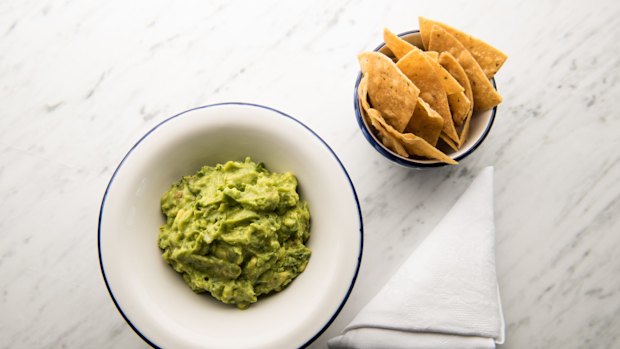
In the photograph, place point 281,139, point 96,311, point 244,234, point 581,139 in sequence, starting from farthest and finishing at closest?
point 581,139 → point 96,311 → point 281,139 → point 244,234

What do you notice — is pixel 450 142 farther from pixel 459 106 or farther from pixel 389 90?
pixel 389 90

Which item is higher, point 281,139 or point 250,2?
point 250,2

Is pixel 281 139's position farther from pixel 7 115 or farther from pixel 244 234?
pixel 7 115

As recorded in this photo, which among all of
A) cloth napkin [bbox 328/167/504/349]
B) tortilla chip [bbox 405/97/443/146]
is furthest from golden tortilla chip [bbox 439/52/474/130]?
cloth napkin [bbox 328/167/504/349]

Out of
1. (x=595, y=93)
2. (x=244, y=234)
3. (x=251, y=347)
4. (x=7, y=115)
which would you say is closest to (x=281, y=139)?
(x=244, y=234)

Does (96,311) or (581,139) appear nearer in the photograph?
(96,311)

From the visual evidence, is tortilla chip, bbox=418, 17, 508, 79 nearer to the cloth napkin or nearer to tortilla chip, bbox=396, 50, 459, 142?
Result: tortilla chip, bbox=396, 50, 459, 142

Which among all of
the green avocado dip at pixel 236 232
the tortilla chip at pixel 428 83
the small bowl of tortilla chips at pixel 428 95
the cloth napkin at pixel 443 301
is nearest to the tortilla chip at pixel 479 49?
the small bowl of tortilla chips at pixel 428 95

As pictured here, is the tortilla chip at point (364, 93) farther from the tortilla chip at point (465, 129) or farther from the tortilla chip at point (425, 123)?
the tortilla chip at point (465, 129)

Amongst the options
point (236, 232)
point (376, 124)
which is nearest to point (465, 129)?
point (376, 124)
